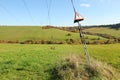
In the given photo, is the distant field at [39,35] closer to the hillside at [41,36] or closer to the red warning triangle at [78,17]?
the hillside at [41,36]

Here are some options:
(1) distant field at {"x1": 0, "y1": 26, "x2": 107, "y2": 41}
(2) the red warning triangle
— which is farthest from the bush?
(1) distant field at {"x1": 0, "y1": 26, "x2": 107, "y2": 41}

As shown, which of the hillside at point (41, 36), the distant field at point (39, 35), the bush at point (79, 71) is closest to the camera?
the bush at point (79, 71)

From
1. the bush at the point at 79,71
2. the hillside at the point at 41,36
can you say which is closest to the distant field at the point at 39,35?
the hillside at the point at 41,36

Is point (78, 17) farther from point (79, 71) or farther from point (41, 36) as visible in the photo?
point (41, 36)

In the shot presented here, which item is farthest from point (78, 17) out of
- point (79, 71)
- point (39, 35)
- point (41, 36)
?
point (39, 35)

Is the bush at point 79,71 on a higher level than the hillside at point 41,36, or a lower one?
lower

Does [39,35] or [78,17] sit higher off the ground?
[78,17]

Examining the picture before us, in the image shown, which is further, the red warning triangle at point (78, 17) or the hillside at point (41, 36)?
the hillside at point (41, 36)

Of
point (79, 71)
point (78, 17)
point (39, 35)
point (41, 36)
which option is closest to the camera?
point (78, 17)

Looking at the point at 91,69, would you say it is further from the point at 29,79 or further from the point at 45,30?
the point at 45,30

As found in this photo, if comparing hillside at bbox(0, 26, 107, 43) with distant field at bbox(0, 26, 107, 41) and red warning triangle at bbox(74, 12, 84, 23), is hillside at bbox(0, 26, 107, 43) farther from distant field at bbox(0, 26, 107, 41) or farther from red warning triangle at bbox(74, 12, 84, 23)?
red warning triangle at bbox(74, 12, 84, 23)

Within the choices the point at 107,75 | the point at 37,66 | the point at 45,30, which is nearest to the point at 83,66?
the point at 107,75

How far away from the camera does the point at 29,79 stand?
568 inches

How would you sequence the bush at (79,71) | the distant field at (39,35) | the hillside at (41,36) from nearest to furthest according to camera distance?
1. the bush at (79,71)
2. the hillside at (41,36)
3. the distant field at (39,35)
